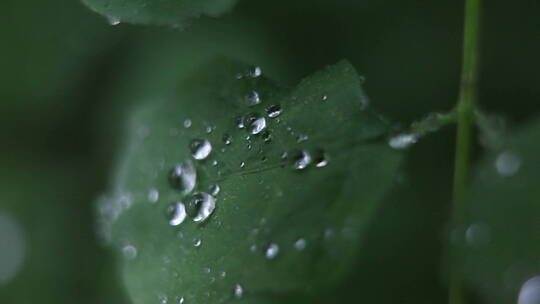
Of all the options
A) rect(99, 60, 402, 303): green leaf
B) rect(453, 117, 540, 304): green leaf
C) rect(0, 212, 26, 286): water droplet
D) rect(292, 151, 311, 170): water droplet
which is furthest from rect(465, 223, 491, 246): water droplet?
rect(0, 212, 26, 286): water droplet

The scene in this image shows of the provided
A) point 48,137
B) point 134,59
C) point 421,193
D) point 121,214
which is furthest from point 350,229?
point 48,137

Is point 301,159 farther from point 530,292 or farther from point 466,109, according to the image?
point 530,292

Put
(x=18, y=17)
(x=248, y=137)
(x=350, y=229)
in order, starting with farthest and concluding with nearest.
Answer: (x=18, y=17) < (x=350, y=229) < (x=248, y=137)

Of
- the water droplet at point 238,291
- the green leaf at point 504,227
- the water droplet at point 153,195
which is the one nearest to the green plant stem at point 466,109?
the green leaf at point 504,227

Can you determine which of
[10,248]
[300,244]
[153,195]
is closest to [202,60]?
[153,195]

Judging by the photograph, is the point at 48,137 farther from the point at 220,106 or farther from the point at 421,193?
the point at 220,106
